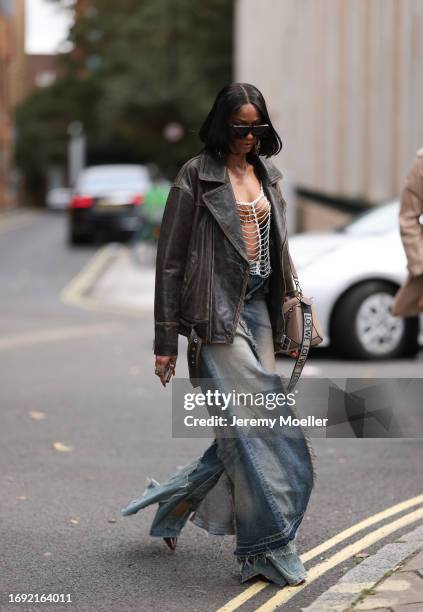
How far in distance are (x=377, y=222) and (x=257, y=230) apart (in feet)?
23.9

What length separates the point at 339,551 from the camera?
5.38 m

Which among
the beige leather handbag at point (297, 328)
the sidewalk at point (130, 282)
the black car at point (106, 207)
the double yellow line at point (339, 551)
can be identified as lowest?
the black car at point (106, 207)

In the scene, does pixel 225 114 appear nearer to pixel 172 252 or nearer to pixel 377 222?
pixel 172 252

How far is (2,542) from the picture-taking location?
5590 millimetres

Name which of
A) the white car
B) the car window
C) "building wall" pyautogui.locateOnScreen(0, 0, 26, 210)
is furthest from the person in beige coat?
"building wall" pyautogui.locateOnScreen(0, 0, 26, 210)

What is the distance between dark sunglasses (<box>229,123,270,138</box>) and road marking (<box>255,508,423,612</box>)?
1602mm

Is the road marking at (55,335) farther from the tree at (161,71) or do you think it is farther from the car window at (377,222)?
the tree at (161,71)

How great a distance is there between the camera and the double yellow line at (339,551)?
4.71 m

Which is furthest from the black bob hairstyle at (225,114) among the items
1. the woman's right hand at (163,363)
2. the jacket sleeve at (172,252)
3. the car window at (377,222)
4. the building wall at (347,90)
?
the building wall at (347,90)

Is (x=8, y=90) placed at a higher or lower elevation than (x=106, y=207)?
lower

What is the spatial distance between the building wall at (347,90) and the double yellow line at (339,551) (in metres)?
13.4

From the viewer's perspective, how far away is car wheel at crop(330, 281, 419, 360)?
36.7 ft

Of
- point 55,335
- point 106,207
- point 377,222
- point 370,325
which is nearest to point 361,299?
point 370,325

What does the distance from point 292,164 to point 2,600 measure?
29637 mm
